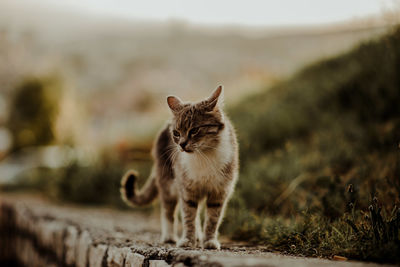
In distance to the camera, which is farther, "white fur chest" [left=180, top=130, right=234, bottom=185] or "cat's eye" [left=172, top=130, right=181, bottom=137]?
"cat's eye" [left=172, top=130, right=181, bottom=137]

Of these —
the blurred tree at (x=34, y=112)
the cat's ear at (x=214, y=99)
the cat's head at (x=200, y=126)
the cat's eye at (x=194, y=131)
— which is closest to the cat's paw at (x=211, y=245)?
Result: the cat's head at (x=200, y=126)

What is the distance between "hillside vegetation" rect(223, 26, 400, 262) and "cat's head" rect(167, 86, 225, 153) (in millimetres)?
796

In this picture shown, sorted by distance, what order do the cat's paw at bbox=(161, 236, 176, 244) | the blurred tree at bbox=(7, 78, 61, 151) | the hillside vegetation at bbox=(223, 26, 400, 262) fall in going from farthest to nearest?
1. the blurred tree at bbox=(7, 78, 61, 151)
2. the cat's paw at bbox=(161, 236, 176, 244)
3. the hillside vegetation at bbox=(223, 26, 400, 262)

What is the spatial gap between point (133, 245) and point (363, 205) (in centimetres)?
192

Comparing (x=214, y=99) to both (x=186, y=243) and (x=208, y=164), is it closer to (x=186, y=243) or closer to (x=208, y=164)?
(x=208, y=164)

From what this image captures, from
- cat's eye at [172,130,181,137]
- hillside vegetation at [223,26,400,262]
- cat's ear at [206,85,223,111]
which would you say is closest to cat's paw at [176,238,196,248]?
hillside vegetation at [223,26,400,262]

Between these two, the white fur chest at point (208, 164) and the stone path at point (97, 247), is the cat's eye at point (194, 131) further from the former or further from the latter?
the stone path at point (97, 247)

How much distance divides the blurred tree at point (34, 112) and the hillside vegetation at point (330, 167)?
30.4ft

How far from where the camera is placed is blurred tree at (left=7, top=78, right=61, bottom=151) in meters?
14.0

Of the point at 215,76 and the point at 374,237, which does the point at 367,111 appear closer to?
the point at 374,237

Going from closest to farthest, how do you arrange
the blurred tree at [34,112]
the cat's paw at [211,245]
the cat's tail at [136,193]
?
1. the cat's paw at [211,245]
2. the cat's tail at [136,193]
3. the blurred tree at [34,112]

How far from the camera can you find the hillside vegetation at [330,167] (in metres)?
2.13

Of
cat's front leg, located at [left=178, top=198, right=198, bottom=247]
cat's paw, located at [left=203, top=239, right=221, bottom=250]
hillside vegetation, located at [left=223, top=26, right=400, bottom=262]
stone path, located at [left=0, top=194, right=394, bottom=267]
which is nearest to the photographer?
stone path, located at [left=0, top=194, right=394, bottom=267]

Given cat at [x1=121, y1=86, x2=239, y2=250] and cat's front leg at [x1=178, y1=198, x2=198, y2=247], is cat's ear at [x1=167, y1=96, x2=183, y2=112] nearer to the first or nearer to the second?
cat at [x1=121, y1=86, x2=239, y2=250]
